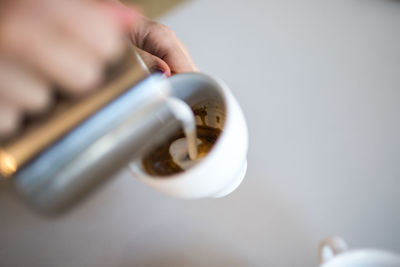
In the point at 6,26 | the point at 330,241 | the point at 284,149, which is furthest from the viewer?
the point at 284,149

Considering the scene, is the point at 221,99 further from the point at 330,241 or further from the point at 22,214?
the point at 22,214

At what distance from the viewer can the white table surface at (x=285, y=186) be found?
0.88ft

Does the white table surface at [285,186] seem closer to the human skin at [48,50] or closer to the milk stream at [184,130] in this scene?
the milk stream at [184,130]

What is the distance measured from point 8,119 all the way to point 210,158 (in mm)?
92

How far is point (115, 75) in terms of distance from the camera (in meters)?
0.11

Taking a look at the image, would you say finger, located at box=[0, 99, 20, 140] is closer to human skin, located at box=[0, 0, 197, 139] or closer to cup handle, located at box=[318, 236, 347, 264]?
human skin, located at box=[0, 0, 197, 139]

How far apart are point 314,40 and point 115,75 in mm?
326

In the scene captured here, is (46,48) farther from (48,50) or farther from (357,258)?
(357,258)

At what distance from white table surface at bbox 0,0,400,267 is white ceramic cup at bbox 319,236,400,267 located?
0.06 m

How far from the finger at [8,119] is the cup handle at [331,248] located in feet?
0.64

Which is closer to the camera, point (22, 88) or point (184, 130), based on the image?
point (22, 88)

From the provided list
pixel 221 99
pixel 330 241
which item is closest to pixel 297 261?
pixel 330 241

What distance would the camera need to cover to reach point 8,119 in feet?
0.31

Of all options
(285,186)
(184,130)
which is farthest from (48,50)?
(285,186)
